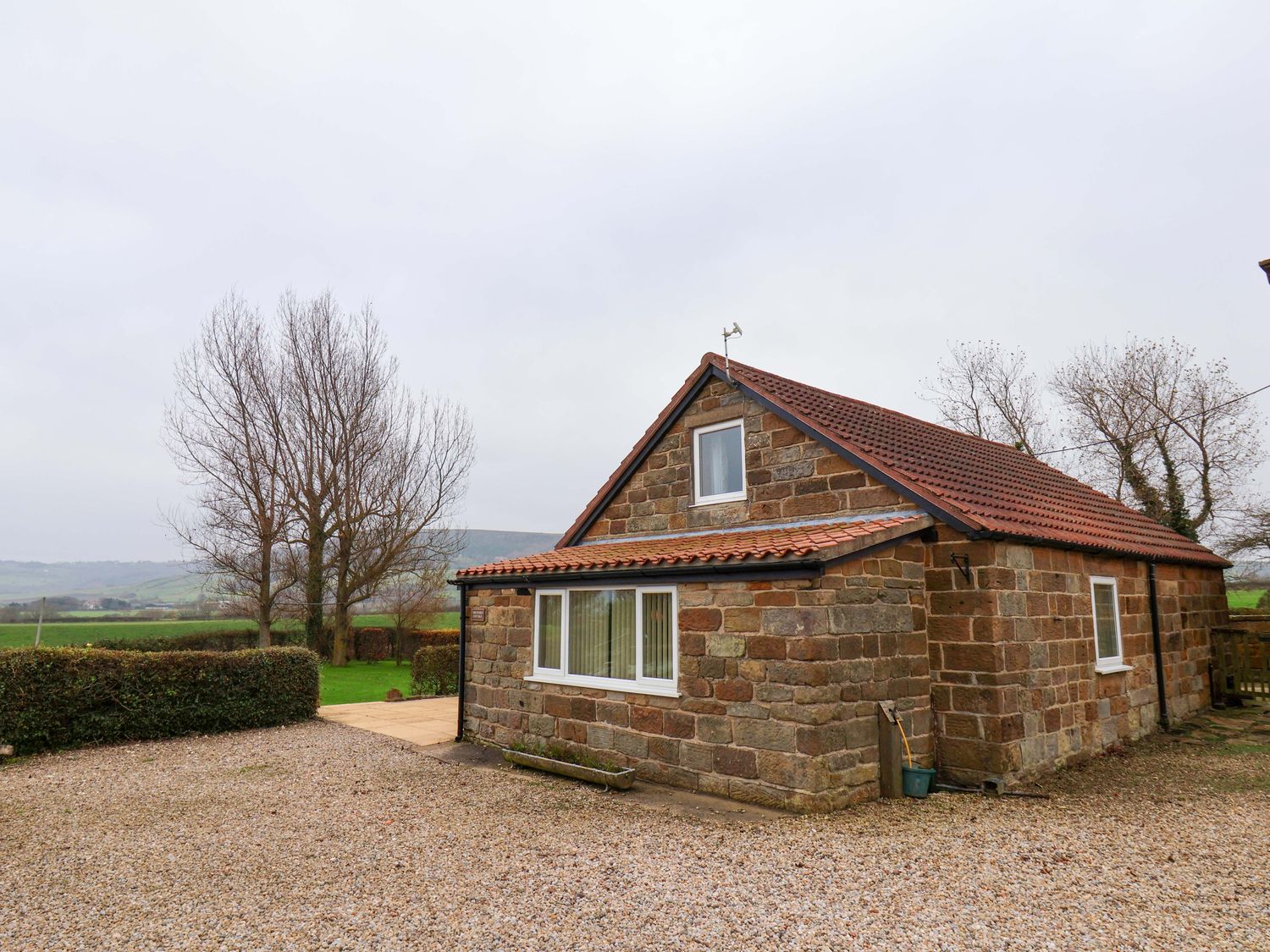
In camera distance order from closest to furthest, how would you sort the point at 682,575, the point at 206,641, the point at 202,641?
the point at 682,575 < the point at 202,641 < the point at 206,641

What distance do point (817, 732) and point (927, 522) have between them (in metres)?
2.77

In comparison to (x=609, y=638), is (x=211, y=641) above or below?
below

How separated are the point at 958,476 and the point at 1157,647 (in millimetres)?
4840

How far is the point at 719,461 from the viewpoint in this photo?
1055 cm

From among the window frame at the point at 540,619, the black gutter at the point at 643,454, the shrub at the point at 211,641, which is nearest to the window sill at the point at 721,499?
the black gutter at the point at 643,454

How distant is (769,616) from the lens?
278 inches

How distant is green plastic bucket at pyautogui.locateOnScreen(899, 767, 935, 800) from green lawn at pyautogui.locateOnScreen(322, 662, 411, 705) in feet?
43.3

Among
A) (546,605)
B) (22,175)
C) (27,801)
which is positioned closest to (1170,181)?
(546,605)

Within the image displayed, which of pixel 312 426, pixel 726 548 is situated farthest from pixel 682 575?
pixel 312 426

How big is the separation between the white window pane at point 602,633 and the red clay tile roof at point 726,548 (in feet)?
1.55

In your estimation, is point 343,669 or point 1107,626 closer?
point 1107,626

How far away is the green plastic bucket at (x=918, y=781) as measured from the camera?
7.25 meters

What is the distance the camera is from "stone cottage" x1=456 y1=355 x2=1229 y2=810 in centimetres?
700

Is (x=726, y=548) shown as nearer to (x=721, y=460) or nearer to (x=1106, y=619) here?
(x=721, y=460)
